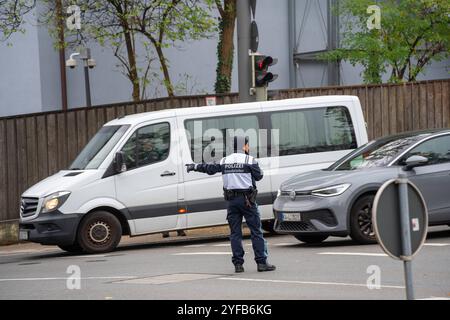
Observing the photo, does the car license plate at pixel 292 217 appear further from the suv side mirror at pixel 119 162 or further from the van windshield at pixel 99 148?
the van windshield at pixel 99 148

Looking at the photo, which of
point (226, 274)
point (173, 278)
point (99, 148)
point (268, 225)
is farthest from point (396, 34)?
point (173, 278)

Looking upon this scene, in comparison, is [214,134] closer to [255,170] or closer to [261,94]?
[261,94]

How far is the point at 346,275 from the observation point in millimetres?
11383

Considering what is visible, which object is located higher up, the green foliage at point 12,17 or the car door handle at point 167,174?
the green foliage at point 12,17

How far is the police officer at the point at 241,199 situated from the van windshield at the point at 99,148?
5.08 meters

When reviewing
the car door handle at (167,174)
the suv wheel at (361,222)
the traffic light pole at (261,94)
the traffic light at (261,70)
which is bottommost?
the suv wheel at (361,222)

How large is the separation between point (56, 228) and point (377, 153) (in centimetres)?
534

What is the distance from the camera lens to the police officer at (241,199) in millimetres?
12164

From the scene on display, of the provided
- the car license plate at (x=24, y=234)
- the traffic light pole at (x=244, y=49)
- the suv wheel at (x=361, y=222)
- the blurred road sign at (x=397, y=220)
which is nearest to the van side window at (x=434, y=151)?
the suv wheel at (x=361, y=222)

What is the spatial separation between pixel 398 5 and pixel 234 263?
63.7 ft

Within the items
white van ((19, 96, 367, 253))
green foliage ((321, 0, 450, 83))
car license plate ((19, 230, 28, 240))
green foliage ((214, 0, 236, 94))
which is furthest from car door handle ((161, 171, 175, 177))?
green foliage ((321, 0, 450, 83))
